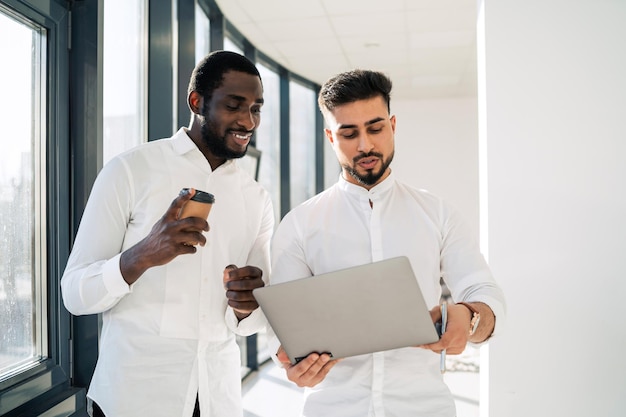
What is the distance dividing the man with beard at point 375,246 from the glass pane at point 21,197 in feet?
2.86

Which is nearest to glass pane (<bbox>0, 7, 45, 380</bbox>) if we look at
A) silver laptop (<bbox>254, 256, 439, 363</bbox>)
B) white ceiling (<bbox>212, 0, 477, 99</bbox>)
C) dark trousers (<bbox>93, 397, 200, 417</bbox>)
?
dark trousers (<bbox>93, 397, 200, 417</bbox>)

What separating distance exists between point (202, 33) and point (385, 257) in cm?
283

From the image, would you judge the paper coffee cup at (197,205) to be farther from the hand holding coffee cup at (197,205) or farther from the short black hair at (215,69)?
the short black hair at (215,69)

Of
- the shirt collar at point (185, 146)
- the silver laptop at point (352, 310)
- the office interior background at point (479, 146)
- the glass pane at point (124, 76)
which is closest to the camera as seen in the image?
the silver laptop at point (352, 310)

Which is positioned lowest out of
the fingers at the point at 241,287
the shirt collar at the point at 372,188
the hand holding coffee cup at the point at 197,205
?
the fingers at the point at 241,287

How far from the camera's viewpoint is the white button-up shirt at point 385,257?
4.01 feet

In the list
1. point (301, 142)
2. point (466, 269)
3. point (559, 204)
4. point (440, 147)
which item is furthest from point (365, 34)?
point (466, 269)

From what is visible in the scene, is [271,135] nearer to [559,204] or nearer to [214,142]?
[559,204]

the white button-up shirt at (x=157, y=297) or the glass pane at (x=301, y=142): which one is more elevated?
the glass pane at (x=301, y=142)

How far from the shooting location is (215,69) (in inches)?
60.1

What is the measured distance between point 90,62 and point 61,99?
18 centimetres

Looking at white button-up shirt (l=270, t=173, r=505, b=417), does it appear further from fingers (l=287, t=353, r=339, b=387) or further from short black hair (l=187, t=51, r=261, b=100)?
short black hair (l=187, t=51, r=261, b=100)

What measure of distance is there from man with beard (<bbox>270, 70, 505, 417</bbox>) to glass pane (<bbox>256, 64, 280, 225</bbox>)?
11.4ft

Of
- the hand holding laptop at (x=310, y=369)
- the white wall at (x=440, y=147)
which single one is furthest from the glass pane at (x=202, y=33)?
the white wall at (x=440, y=147)
